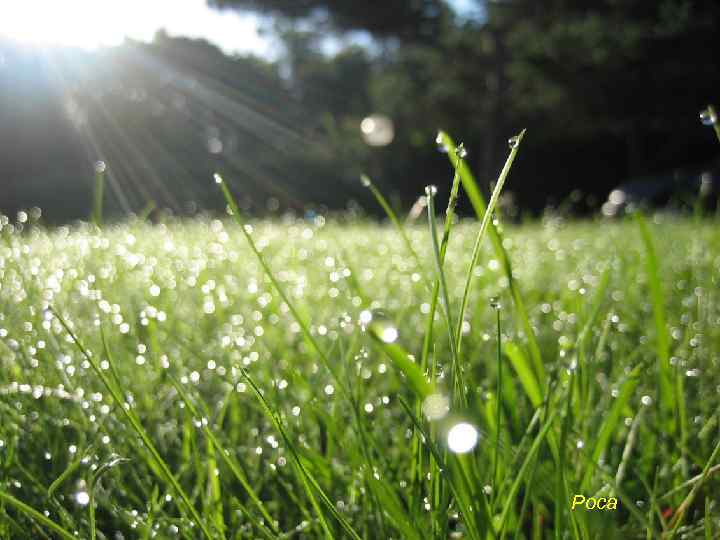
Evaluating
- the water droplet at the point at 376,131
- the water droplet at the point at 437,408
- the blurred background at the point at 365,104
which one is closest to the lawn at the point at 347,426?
the water droplet at the point at 437,408

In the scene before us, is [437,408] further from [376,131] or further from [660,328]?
[376,131]

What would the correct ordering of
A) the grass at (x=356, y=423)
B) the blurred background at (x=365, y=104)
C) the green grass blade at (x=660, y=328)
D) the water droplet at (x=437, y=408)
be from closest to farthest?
the water droplet at (x=437, y=408)
the grass at (x=356, y=423)
the green grass blade at (x=660, y=328)
the blurred background at (x=365, y=104)

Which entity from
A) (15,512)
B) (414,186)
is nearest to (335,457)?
(15,512)

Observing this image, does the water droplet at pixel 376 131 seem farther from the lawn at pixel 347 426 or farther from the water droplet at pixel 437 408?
the water droplet at pixel 437 408

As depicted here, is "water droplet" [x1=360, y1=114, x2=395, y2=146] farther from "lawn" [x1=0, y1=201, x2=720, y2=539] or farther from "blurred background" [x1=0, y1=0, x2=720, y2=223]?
"blurred background" [x1=0, y1=0, x2=720, y2=223]

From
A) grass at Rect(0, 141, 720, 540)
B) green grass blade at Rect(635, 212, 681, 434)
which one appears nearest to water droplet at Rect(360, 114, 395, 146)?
grass at Rect(0, 141, 720, 540)
